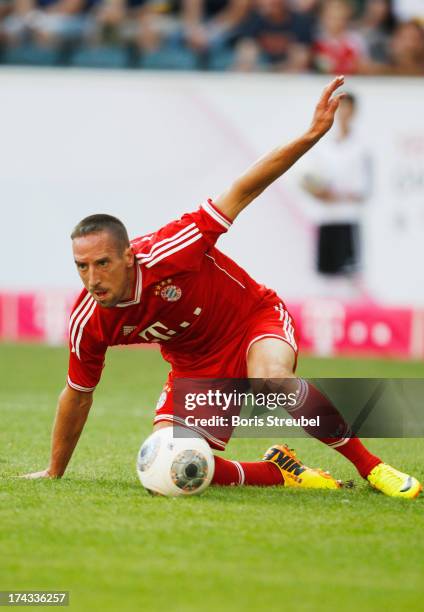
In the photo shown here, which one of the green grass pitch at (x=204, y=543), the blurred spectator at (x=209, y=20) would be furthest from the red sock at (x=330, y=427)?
the blurred spectator at (x=209, y=20)

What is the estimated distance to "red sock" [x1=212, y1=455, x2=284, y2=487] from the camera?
Result: 21.4 ft

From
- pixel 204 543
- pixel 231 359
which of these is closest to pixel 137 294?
pixel 231 359

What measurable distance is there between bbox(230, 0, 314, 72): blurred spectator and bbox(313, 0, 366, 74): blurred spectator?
0.61ft

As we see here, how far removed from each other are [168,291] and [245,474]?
1.14 m

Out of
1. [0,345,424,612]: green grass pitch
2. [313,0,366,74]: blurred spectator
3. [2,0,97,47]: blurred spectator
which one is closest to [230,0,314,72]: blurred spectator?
[313,0,366,74]: blurred spectator

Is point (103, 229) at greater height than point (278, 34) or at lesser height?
lesser

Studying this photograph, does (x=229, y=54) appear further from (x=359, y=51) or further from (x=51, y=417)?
(x=51, y=417)

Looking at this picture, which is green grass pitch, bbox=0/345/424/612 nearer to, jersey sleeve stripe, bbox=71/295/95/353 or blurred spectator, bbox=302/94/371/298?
jersey sleeve stripe, bbox=71/295/95/353

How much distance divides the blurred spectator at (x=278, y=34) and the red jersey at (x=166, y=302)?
10.3m

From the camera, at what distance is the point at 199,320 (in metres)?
6.44

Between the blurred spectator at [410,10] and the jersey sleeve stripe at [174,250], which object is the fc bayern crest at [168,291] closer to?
the jersey sleeve stripe at [174,250]

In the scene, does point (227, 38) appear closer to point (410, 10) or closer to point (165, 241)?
point (410, 10)

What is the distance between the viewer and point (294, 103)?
1622 cm

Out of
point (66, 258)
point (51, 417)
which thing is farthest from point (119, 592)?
point (66, 258)
